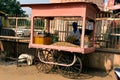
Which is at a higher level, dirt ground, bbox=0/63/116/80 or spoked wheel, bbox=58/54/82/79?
spoked wheel, bbox=58/54/82/79

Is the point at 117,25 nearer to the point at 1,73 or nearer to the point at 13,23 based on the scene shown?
the point at 1,73

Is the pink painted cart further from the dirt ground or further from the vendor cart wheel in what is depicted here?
the dirt ground

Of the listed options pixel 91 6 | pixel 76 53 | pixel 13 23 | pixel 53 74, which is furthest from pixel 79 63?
pixel 13 23

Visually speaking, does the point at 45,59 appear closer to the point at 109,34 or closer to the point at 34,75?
the point at 34,75

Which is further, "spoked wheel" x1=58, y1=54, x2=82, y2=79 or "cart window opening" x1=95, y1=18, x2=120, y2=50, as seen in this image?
"cart window opening" x1=95, y1=18, x2=120, y2=50

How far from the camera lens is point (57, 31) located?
477 inches

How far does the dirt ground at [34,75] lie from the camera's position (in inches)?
353

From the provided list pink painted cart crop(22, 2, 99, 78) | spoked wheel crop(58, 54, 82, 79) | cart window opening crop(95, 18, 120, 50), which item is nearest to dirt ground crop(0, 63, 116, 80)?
spoked wheel crop(58, 54, 82, 79)

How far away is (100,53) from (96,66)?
1.95 ft

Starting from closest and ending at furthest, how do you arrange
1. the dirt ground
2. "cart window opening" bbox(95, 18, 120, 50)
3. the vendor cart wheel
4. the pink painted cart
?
1. the pink painted cart
2. the dirt ground
3. the vendor cart wheel
4. "cart window opening" bbox(95, 18, 120, 50)

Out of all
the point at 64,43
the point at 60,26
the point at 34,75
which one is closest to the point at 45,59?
the point at 34,75

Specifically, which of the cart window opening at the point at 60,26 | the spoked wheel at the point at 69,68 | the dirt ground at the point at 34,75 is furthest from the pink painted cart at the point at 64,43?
the cart window opening at the point at 60,26

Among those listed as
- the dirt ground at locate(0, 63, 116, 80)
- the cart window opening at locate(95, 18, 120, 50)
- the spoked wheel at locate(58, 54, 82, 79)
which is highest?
the cart window opening at locate(95, 18, 120, 50)

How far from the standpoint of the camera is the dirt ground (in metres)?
8.98
